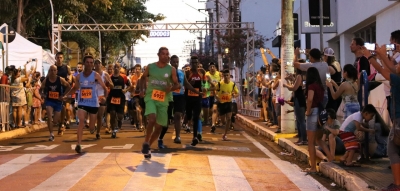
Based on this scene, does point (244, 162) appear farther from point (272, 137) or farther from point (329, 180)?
point (272, 137)

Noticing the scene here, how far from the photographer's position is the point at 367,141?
→ 10461 mm

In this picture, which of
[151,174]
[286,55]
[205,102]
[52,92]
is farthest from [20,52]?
[151,174]

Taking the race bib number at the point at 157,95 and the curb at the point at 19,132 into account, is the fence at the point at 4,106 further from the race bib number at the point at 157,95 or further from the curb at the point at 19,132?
the race bib number at the point at 157,95

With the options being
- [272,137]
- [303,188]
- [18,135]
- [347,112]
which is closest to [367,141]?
[347,112]

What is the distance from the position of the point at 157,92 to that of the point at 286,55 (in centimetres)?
620

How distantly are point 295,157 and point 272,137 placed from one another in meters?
3.86

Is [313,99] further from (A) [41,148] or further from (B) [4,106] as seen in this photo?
(B) [4,106]

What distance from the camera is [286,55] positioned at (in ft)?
53.6

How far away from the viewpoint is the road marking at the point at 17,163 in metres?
9.82

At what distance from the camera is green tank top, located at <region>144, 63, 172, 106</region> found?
1097 cm

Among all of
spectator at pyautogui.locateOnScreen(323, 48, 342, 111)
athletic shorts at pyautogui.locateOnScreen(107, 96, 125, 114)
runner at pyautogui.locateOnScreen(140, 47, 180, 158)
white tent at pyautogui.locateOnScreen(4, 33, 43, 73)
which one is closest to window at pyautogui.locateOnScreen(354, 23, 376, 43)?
spectator at pyautogui.locateOnScreen(323, 48, 342, 111)

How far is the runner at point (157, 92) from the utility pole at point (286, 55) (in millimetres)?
5767

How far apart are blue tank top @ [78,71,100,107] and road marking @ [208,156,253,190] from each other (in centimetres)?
292

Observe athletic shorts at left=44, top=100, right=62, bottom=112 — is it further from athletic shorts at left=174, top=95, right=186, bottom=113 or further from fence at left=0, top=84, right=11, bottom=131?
fence at left=0, top=84, right=11, bottom=131
